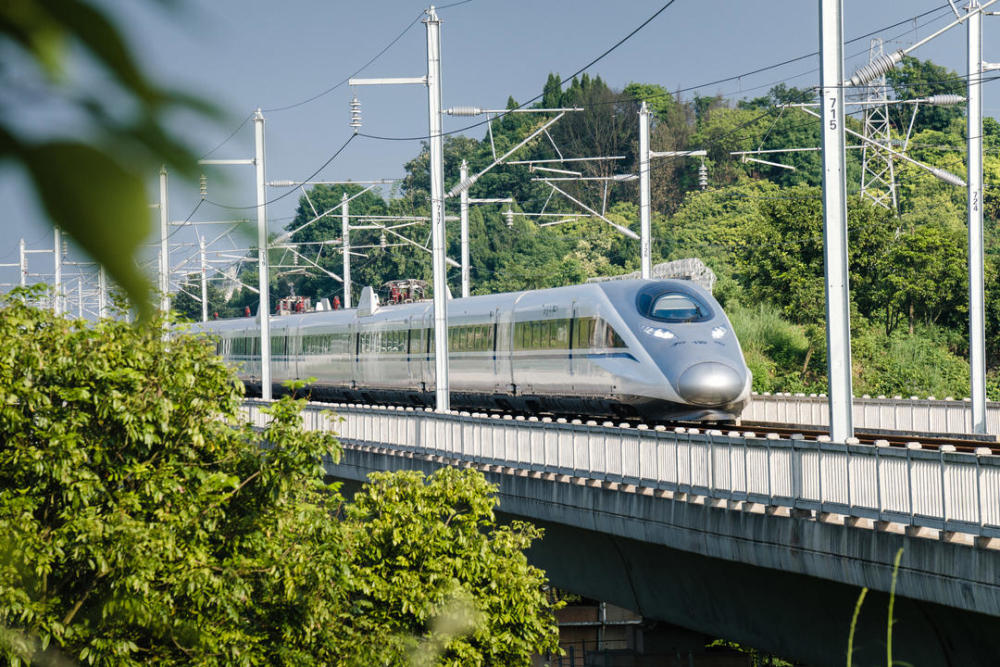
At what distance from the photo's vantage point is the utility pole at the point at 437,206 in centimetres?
2900

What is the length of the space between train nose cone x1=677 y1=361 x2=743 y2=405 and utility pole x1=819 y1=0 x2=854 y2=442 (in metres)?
9.19

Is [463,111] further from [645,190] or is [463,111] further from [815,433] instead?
[815,433]

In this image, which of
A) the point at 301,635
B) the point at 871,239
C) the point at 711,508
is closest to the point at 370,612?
the point at 301,635

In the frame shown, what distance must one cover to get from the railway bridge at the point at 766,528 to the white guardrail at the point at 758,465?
0.8 inches

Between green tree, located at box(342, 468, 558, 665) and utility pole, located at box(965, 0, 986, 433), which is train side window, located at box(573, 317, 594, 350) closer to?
utility pole, located at box(965, 0, 986, 433)

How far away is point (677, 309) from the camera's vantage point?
29.0 meters

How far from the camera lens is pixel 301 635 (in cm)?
1355

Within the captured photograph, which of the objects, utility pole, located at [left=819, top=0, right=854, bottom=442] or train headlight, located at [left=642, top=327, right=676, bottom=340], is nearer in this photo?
utility pole, located at [left=819, top=0, right=854, bottom=442]

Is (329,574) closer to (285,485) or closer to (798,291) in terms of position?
(285,485)

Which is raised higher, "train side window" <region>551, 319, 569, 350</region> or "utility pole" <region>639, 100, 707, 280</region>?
"utility pole" <region>639, 100, 707, 280</region>

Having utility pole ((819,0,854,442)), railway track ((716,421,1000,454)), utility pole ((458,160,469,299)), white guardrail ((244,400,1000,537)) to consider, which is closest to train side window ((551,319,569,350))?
railway track ((716,421,1000,454))

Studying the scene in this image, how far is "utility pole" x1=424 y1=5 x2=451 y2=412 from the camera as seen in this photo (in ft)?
95.1

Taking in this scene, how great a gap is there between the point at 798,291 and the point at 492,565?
146 feet

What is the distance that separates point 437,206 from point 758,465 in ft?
47.7
